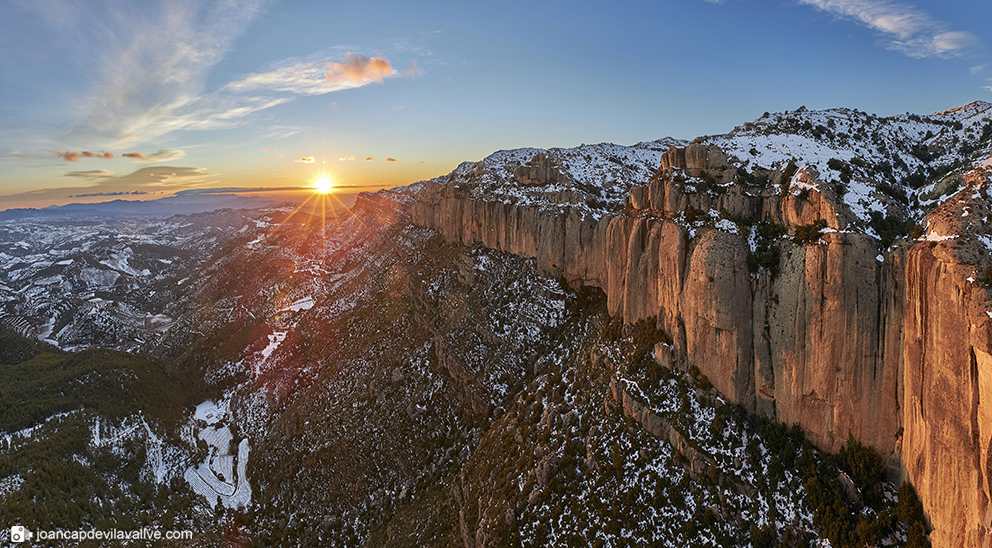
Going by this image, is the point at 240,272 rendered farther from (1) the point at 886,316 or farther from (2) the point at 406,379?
(1) the point at 886,316

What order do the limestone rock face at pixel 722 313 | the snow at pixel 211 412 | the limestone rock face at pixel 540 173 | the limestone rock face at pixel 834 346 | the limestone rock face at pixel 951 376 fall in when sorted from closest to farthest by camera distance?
the limestone rock face at pixel 951 376
the limestone rock face at pixel 834 346
the limestone rock face at pixel 722 313
the limestone rock face at pixel 540 173
the snow at pixel 211 412

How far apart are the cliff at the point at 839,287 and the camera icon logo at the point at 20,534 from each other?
78850 millimetres

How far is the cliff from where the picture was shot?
20.1m

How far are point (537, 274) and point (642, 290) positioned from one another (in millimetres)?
27436

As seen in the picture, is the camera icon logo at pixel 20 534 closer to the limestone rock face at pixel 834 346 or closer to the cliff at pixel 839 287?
the cliff at pixel 839 287

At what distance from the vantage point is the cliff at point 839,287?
20.1m

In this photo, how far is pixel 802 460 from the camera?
28156 mm

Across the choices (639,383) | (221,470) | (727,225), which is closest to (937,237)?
(727,225)

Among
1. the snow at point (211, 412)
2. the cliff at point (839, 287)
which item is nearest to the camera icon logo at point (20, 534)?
the snow at point (211, 412)

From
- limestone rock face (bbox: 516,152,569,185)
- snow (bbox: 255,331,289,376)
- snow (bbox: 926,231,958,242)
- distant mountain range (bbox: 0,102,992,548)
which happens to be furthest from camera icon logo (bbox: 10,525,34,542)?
snow (bbox: 926,231,958,242)

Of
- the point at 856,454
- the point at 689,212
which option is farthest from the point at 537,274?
the point at 856,454

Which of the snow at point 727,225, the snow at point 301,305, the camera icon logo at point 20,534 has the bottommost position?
the camera icon logo at point 20,534

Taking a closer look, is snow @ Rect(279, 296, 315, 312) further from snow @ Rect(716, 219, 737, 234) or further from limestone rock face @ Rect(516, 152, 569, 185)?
snow @ Rect(716, 219, 737, 234)

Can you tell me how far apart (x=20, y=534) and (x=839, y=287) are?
300 ft
